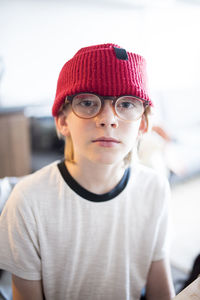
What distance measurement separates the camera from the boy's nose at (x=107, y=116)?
0.80 metres

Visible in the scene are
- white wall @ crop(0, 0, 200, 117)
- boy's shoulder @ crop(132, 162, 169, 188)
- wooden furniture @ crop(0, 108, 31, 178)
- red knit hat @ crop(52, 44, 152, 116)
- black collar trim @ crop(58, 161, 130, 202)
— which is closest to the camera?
red knit hat @ crop(52, 44, 152, 116)

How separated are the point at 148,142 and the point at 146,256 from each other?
170 cm

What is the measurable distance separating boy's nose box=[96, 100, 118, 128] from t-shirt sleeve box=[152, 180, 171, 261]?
0.36 metres

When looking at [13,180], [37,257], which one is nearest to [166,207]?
[37,257]

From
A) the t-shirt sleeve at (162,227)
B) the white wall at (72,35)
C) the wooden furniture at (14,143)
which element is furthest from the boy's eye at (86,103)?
the white wall at (72,35)

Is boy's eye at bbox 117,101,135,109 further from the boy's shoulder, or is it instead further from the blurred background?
the blurred background

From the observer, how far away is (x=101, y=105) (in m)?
0.81

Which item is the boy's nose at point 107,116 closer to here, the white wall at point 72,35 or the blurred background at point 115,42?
the blurred background at point 115,42

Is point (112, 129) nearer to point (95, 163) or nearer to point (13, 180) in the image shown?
point (95, 163)

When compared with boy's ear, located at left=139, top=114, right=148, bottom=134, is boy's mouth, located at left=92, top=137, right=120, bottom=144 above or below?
below

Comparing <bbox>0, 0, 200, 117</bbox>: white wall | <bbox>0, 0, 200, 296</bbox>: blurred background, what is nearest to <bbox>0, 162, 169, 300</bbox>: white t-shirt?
<bbox>0, 0, 200, 296</bbox>: blurred background

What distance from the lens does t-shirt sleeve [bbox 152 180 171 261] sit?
100cm

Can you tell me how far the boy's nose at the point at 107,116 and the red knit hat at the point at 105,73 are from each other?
34mm

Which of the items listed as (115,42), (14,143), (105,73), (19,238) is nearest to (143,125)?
(105,73)
